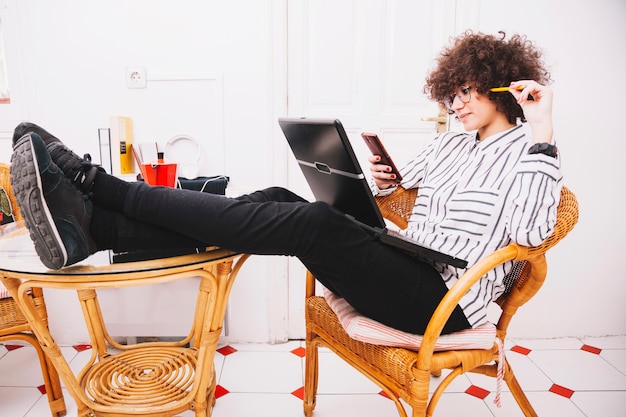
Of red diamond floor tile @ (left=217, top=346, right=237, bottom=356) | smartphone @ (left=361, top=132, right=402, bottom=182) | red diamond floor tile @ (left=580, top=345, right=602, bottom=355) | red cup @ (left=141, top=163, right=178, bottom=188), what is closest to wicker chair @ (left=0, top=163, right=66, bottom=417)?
red cup @ (left=141, top=163, right=178, bottom=188)

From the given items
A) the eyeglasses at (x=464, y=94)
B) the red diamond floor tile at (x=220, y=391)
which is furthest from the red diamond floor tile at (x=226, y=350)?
the eyeglasses at (x=464, y=94)

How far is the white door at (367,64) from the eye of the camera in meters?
2.01

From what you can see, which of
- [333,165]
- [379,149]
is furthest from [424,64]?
[333,165]

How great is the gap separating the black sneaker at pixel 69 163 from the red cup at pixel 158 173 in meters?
0.47

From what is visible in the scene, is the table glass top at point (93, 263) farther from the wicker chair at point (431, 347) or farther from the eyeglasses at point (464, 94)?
the eyeglasses at point (464, 94)

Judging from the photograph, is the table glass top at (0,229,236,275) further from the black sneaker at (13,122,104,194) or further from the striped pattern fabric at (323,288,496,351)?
the striped pattern fabric at (323,288,496,351)

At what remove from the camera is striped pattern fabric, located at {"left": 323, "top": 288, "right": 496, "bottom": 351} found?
3.81 ft

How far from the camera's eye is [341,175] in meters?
1.19

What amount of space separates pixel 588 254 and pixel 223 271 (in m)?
1.89

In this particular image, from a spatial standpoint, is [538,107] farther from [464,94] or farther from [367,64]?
[367,64]

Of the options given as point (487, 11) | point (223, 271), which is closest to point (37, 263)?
point (223, 271)

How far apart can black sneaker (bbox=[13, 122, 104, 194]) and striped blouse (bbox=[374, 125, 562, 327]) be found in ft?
3.11

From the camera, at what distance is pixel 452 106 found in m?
1.49

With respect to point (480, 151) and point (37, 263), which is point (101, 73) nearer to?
point (37, 263)
